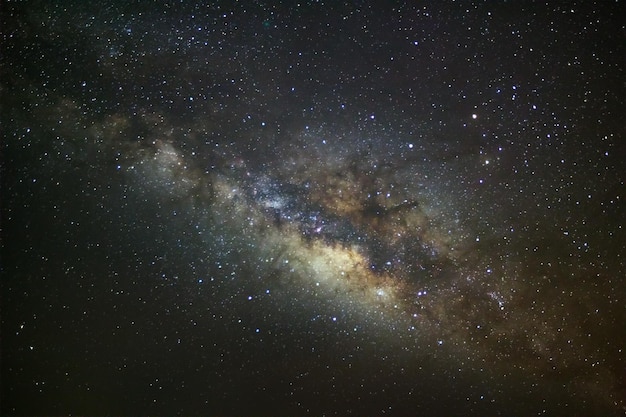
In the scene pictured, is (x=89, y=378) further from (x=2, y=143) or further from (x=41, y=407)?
(x=2, y=143)

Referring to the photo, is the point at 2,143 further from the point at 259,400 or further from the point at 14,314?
the point at 259,400

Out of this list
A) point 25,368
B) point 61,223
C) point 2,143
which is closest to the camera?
point 2,143

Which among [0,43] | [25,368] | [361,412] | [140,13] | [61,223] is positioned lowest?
[25,368]

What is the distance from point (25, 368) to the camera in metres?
3.90

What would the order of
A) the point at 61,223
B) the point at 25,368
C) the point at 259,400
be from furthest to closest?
the point at 259,400, the point at 25,368, the point at 61,223

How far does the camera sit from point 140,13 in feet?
9.35

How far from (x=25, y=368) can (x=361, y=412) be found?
414 cm

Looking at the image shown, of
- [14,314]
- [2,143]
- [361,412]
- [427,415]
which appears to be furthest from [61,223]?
[427,415]

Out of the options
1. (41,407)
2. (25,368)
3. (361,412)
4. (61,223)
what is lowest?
(41,407)

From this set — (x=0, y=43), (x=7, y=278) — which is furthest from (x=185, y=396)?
(x=0, y=43)

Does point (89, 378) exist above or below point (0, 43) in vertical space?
below

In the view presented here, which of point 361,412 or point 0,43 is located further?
point 361,412

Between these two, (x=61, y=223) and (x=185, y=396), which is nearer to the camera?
(x=61, y=223)

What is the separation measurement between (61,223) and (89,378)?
1.99 meters
